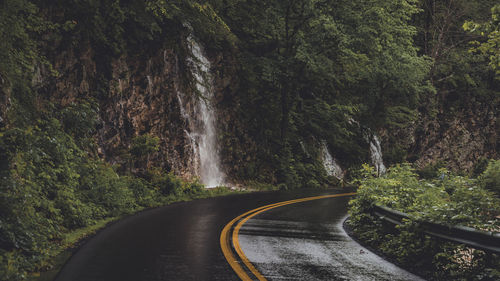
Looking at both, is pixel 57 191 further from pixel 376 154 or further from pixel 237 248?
pixel 376 154

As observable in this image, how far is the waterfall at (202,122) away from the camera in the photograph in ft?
81.8

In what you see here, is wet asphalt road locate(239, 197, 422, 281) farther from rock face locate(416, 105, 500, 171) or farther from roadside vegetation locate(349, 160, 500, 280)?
rock face locate(416, 105, 500, 171)

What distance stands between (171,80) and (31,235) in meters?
17.5

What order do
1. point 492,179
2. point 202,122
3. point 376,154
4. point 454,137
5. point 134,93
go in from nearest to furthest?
1. point 492,179
2. point 134,93
3. point 202,122
4. point 376,154
5. point 454,137

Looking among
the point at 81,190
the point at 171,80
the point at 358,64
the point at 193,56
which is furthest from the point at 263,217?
the point at 358,64

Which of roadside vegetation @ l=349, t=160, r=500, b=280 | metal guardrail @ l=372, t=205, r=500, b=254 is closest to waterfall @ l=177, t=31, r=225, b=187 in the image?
roadside vegetation @ l=349, t=160, r=500, b=280

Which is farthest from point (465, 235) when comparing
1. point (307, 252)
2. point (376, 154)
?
point (376, 154)

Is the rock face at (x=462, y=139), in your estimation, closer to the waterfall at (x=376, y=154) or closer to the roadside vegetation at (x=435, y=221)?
the waterfall at (x=376, y=154)

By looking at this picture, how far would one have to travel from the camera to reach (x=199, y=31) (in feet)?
90.2

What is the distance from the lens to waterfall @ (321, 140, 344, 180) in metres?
34.5

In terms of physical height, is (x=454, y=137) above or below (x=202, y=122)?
below

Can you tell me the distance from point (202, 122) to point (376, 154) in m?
19.5

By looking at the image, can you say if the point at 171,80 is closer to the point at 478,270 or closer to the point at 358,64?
the point at 358,64

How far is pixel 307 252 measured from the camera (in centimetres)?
880
